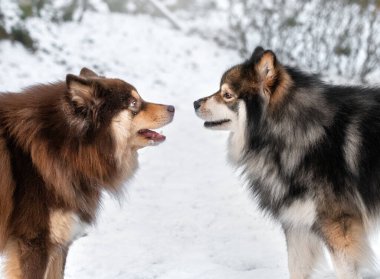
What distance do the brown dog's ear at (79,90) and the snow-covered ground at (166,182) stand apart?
101 cm

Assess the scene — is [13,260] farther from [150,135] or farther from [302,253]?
[302,253]

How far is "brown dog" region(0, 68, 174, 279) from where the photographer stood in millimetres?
4223

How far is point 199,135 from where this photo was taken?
30.7 feet

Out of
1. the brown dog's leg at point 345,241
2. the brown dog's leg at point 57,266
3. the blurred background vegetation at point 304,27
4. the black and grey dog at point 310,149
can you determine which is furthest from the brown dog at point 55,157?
the blurred background vegetation at point 304,27

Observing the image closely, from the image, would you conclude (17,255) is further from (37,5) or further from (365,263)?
(37,5)

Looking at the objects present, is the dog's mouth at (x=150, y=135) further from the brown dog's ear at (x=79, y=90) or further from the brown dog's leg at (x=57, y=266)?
the brown dog's leg at (x=57, y=266)

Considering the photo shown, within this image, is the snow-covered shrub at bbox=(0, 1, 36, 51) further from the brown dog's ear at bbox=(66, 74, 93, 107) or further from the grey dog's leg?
the grey dog's leg

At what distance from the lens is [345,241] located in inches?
180

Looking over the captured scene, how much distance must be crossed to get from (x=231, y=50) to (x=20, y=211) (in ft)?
28.7

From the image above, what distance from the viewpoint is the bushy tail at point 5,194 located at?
13.7 ft

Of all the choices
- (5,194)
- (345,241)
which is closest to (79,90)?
(5,194)

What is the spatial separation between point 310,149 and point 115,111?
1.49m

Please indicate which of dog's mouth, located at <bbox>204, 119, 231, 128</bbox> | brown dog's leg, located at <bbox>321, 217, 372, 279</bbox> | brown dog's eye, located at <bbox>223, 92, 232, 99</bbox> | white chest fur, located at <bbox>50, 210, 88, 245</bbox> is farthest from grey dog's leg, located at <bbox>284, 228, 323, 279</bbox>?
white chest fur, located at <bbox>50, 210, 88, 245</bbox>

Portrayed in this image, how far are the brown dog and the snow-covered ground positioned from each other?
58 cm
